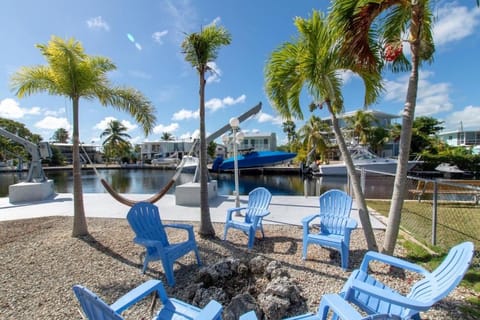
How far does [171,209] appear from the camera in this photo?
6.65 m

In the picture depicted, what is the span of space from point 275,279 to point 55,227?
5185 mm

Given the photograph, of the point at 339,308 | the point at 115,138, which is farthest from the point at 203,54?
the point at 115,138

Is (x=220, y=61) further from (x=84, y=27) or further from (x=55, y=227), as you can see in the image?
(x=55, y=227)

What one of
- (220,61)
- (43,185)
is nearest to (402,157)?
(220,61)

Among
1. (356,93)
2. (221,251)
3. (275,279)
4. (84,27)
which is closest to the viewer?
(275,279)

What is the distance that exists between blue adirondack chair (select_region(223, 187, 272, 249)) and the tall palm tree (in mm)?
1927

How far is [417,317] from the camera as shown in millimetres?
1858

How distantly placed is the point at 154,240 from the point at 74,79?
3283mm

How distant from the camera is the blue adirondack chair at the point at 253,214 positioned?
3.90 m

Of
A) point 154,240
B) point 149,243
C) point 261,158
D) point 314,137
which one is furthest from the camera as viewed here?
point 314,137

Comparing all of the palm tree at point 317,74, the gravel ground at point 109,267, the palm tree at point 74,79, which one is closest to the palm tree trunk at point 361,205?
the palm tree at point 317,74

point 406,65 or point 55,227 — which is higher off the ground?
point 406,65

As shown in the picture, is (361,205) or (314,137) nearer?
(361,205)

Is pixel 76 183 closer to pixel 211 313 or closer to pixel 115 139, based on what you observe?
pixel 211 313
